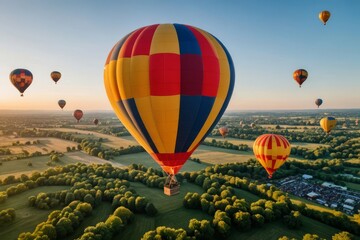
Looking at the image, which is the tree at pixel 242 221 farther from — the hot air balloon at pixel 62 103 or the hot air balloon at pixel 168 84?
the hot air balloon at pixel 62 103

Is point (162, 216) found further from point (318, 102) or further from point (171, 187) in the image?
point (318, 102)

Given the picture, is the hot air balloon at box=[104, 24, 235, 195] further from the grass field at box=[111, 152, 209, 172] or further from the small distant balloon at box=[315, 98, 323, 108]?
the small distant balloon at box=[315, 98, 323, 108]

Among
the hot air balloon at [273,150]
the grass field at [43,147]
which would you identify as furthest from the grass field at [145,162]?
the hot air balloon at [273,150]

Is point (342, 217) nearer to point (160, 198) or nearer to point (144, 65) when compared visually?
point (160, 198)

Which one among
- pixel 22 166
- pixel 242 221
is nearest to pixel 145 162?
pixel 22 166

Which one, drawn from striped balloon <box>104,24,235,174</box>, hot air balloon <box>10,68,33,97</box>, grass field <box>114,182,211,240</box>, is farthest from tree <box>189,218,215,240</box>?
hot air balloon <box>10,68,33,97</box>
